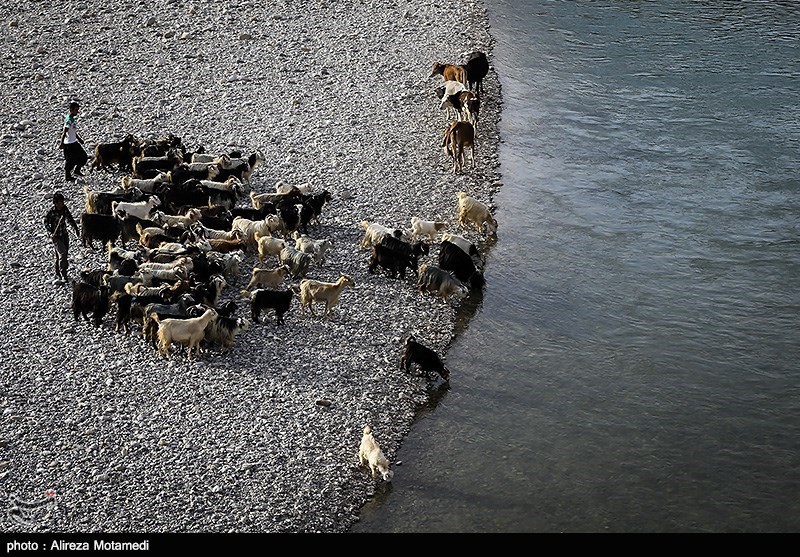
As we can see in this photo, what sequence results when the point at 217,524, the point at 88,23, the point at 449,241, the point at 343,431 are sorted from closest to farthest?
the point at 217,524 < the point at 343,431 < the point at 449,241 < the point at 88,23

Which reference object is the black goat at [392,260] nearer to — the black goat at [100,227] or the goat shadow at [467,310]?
the goat shadow at [467,310]

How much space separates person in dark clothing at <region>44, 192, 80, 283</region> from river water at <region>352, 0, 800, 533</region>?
15.5 ft

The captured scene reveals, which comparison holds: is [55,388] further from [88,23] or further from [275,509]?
[88,23]

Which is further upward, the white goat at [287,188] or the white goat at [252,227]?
the white goat at [287,188]

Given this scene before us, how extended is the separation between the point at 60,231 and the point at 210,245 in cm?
180

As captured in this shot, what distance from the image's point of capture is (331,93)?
63.8 feet

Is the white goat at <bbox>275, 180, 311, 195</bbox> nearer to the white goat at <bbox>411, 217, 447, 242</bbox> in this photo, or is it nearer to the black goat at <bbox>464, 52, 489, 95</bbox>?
the white goat at <bbox>411, 217, 447, 242</bbox>

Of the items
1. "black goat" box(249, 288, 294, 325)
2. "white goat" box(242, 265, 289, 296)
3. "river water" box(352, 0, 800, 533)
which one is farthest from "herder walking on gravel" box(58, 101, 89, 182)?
"river water" box(352, 0, 800, 533)

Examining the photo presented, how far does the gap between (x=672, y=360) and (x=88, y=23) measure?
51.2 ft

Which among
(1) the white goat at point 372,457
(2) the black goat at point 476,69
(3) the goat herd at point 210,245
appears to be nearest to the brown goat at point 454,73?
(2) the black goat at point 476,69

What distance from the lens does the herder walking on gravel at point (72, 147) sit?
15289 mm

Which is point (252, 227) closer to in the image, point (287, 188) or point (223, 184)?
point (287, 188)

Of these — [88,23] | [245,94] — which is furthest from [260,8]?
[245,94]

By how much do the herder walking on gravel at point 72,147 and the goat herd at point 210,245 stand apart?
0.82 feet
